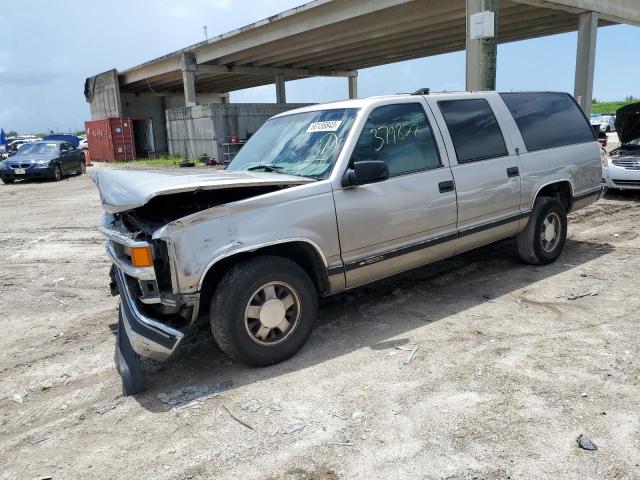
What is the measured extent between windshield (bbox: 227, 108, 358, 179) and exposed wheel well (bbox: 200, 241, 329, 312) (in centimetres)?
59

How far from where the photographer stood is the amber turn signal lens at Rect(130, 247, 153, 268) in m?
3.37

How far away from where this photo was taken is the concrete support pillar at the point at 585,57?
16922 millimetres

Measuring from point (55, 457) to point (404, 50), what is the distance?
2662cm

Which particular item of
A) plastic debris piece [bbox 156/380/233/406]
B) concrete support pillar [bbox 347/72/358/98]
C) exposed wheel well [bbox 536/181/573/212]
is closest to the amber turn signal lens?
plastic debris piece [bbox 156/380/233/406]

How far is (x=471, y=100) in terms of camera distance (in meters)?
5.11

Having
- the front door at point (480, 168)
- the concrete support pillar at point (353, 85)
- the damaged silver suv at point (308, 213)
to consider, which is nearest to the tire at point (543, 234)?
the damaged silver suv at point (308, 213)

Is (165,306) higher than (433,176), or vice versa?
(433,176)

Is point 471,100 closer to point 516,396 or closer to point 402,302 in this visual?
point 402,302

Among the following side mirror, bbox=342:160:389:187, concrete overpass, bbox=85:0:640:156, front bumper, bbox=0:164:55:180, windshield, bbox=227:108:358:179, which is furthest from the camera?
front bumper, bbox=0:164:55:180

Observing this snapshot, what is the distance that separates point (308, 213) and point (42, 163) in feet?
59.1

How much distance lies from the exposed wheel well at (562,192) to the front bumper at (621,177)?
Result: 446cm

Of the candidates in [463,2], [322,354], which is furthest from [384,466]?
[463,2]

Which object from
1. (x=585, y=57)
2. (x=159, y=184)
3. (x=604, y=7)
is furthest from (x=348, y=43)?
(x=159, y=184)

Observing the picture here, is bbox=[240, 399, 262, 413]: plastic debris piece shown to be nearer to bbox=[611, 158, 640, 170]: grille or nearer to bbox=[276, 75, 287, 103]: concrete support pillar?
bbox=[611, 158, 640, 170]: grille
